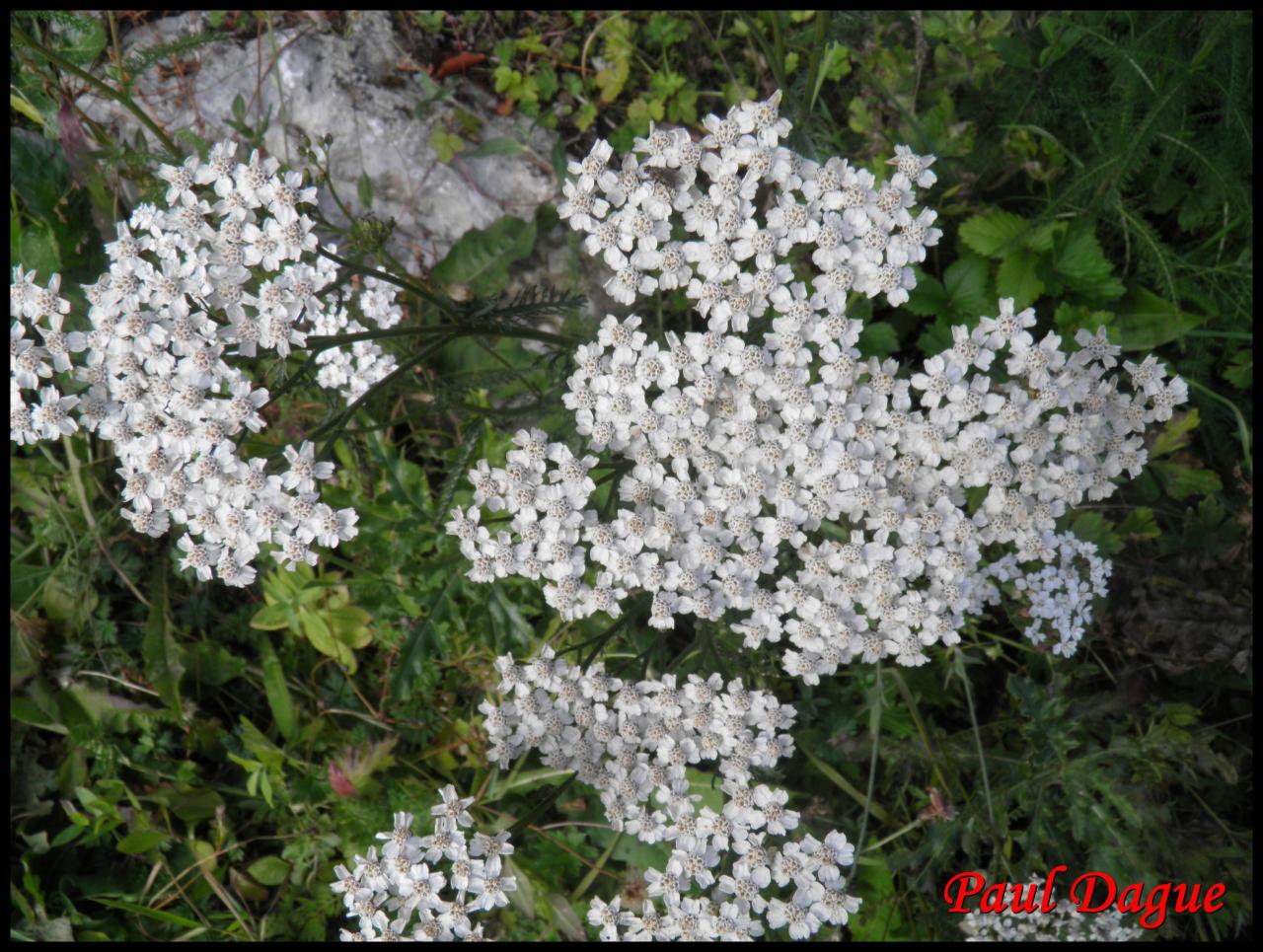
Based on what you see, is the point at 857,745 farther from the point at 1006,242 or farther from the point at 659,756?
the point at 1006,242

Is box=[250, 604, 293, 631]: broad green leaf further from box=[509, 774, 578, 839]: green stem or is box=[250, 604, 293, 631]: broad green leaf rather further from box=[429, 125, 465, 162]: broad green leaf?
box=[429, 125, 465, 162]: broad green leaf

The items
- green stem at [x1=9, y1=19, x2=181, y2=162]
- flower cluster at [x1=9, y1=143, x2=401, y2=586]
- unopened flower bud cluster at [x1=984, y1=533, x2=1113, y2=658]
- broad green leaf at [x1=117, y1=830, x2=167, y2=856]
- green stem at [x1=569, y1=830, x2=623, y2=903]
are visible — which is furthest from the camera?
broad green leaf at [x1=117, y1=830, x2=167, y2=856]

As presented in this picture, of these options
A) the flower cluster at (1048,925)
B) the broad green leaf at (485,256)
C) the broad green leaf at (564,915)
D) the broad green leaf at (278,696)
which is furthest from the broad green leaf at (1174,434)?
the broad green leaf at (278,696)

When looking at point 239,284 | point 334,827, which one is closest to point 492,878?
point 334,827

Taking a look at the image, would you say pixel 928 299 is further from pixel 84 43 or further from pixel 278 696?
pixel 84 43

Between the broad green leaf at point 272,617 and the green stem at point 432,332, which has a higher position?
the green stem at point 432,332

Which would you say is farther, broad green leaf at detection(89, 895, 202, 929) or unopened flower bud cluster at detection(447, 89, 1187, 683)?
broad green leaf at detection(89, 895, 202, 929)

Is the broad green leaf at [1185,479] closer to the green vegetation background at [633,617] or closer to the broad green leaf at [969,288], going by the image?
the green vegetation background at [633,617]

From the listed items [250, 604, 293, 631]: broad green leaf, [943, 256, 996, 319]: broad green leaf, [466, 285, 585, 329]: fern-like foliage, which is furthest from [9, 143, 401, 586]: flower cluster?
[943, 256, 996, 319]: broad green leaf

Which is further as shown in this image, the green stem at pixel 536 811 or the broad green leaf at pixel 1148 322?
the broad green leaf at pixel 1148 322
